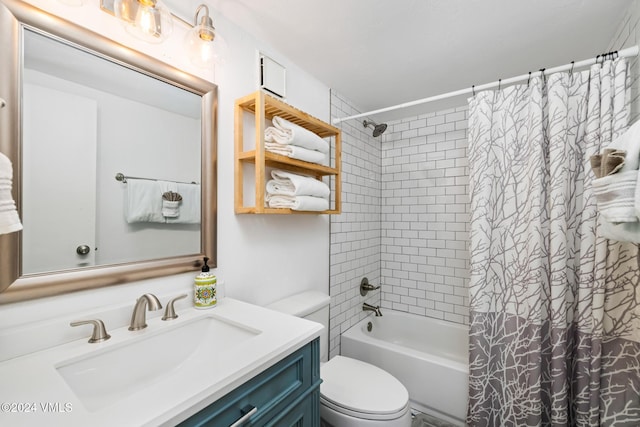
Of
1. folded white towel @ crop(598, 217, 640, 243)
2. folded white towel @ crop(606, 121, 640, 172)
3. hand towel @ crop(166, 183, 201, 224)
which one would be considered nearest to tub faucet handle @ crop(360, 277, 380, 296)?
hand towel @ crop(166, 183, 201, 224)

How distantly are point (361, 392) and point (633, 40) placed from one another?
2.07 meters

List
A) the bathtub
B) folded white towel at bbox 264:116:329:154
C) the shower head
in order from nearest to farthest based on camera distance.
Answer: folded white towel at bbox 264:116:329:154, the bathtub, the shower head

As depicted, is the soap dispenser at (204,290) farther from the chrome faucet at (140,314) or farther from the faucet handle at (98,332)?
the faucet handle at (98,332)

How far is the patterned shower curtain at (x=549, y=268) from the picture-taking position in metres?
1.28

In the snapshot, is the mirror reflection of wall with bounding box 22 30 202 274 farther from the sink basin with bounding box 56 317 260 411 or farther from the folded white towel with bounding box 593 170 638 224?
the folded white towel with bounding box 593 170 638 224

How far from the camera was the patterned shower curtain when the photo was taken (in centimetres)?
128

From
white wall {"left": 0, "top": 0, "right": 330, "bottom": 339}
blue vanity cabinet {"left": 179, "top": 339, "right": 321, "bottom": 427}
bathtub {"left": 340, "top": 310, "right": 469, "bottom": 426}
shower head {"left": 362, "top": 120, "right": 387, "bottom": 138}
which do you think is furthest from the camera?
shower head {"left": 362, "top": 120, "right": 387, "bottom": 138}

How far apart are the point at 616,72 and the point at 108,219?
225cm

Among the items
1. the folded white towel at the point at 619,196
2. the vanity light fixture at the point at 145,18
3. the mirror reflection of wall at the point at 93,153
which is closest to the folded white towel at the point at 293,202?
the mirror reflection of wall at the point at 93,153

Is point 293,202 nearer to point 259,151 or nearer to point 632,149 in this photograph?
point 259,151

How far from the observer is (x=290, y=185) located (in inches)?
57.7

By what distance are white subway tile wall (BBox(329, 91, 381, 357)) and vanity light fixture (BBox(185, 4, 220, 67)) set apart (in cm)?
110

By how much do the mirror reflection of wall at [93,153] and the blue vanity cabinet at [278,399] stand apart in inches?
25.7

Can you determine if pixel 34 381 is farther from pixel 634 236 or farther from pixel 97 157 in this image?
pixel 634 236
